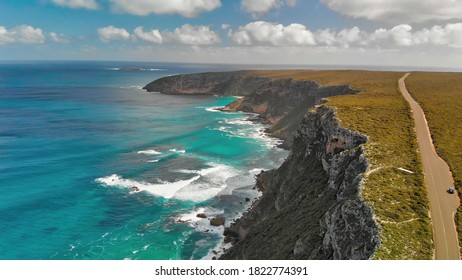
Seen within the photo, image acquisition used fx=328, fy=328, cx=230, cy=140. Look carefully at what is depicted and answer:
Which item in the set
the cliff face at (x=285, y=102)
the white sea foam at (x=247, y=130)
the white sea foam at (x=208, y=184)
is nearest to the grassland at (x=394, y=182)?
the white sea foam at (x=208, y=184)

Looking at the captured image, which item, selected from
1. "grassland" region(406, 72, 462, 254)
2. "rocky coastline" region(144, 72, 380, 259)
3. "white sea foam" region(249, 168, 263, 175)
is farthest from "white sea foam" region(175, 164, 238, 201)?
"grassland" region(406, 72, 462, 254)

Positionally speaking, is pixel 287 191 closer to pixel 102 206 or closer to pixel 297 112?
pixel 102 206

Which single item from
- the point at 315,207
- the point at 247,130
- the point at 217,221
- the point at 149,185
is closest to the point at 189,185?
the point at 149,185

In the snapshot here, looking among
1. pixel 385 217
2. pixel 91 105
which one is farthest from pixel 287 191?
pixel 91 105

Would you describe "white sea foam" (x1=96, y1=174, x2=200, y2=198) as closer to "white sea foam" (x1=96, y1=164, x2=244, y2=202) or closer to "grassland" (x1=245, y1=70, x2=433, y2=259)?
"white sea foam" (x1=96, y1=164, x2=244, y2=202)

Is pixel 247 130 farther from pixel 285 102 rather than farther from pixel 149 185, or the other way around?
pixel 149 185
